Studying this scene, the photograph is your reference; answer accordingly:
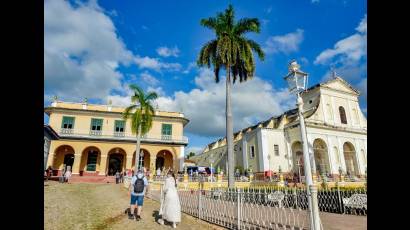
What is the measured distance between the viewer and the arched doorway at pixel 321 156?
1289 inches

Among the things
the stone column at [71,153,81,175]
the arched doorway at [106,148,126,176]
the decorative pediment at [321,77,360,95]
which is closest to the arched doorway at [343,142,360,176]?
the decorative pediment at [321,77,360,95]

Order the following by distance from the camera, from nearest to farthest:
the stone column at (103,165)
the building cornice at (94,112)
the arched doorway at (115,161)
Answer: the stone column at (103,165) → the building cornice at (94,112) → the arched doorway at (115,161)

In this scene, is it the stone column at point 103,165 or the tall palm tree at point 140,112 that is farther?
the stone column at point 103,165

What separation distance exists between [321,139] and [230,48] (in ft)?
64.8

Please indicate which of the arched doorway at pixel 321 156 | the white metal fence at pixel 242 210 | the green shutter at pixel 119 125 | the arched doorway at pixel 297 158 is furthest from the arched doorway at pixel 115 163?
the white metal fence at pixel 242 210

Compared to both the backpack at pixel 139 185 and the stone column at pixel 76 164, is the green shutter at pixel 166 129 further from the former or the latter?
the backpack at pixel 139 185

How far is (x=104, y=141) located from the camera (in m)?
32.3

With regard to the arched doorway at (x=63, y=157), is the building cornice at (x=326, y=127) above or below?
above

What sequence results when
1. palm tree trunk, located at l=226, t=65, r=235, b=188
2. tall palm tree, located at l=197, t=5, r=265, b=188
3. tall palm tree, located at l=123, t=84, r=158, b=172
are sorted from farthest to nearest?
1. tall palm tree, located at l=123, t=84, r=158, b=172
2. tall palm tree, located at l=197, t=5, r=265, b=188
3. palm tree trunk, located at l=226, t=65, r=235, b=188

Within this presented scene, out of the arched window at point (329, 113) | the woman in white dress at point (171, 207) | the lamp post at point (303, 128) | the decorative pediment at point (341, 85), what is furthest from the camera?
the decorative pediment at point (341, 85)

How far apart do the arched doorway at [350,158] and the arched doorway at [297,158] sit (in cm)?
628

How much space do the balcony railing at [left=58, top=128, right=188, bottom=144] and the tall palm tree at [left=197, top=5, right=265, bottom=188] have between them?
1535 centimetres

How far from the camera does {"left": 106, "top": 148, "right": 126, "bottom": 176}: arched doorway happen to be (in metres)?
33.7

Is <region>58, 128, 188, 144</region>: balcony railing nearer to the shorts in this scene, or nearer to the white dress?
the shorts
